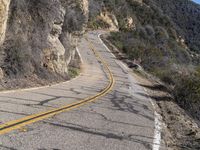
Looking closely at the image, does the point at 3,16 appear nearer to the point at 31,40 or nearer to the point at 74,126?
the point at 31,40

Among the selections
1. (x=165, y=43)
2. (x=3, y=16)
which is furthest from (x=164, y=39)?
(x=3, y=16)

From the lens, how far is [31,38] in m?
20.7

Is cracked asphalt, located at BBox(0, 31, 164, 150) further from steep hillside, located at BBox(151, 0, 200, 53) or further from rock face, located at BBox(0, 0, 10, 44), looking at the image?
steep hillside, located at BBox(151, 0, 200, 53)

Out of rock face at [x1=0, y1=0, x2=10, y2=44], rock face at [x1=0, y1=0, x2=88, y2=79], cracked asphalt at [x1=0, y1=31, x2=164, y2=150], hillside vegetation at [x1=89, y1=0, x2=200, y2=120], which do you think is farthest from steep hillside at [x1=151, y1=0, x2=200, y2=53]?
cracked asphalt at [x1=0, y1=31, x2=164, y2=150]

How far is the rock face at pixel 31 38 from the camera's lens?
59.2ft

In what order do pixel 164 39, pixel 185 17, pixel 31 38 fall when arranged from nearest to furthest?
pixel 31 38 < pixel 164 39 < pixel 185 17

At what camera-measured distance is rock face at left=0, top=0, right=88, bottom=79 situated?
1803 cm

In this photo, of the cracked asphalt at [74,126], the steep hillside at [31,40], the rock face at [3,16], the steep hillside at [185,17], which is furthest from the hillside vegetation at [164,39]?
the rock face at [3,16]

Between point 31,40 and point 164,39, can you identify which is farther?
point 164,39

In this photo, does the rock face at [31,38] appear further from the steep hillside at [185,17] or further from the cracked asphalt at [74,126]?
the steep hillside at [185,17]

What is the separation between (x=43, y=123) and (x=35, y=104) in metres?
2.84

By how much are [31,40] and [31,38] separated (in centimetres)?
10

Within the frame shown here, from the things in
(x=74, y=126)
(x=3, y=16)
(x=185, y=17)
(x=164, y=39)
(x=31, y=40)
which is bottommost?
(x=74, y=126)

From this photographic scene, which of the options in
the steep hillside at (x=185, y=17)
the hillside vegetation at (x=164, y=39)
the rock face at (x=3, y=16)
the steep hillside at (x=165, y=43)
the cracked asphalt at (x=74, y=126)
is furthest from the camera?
the steep hillside at (x=185, y=17)
